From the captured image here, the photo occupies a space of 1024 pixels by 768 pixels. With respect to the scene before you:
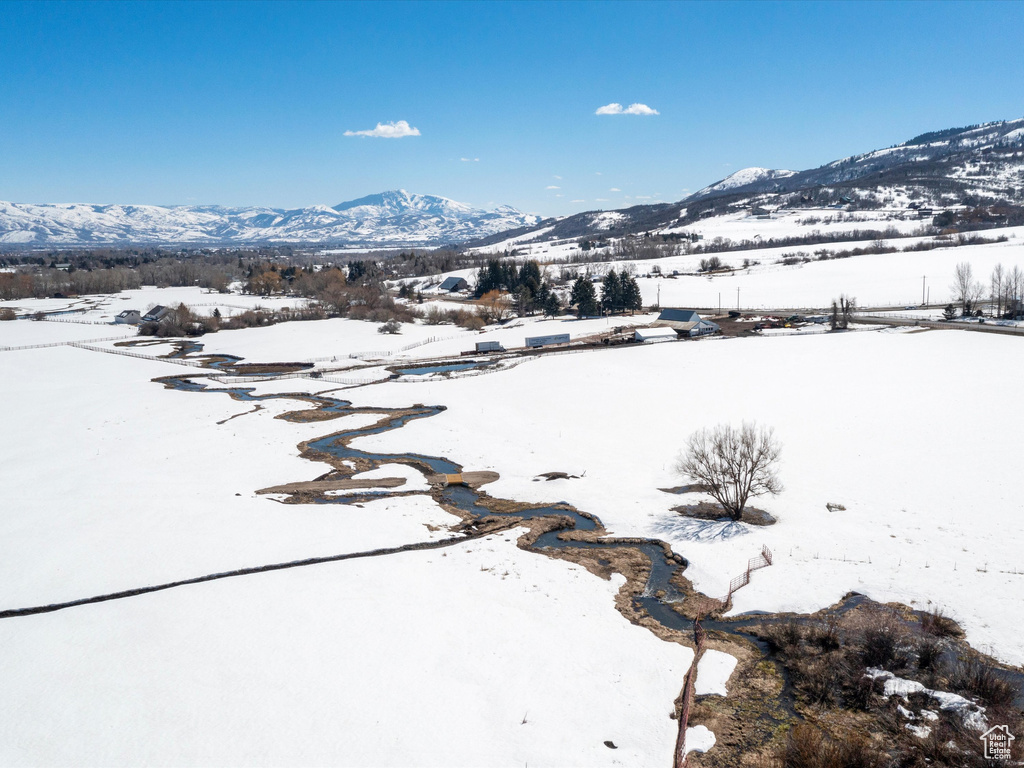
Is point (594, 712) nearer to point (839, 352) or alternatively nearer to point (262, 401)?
point (262, 401)

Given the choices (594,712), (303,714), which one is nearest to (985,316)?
(594,712)

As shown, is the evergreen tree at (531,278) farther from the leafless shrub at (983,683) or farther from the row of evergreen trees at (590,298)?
the leafless shrub at (983,683)

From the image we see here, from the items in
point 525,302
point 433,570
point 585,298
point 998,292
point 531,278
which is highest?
point 531,278

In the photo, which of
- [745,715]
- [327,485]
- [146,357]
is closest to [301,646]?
[745,715]

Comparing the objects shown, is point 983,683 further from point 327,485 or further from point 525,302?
point 525,302

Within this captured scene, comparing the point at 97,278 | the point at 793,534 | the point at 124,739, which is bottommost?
the point at 793,534

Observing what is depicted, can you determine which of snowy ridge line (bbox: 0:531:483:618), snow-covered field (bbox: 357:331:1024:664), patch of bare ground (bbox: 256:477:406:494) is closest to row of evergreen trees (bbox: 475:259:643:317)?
snow-covered field (bbox: 357:331:1024:664)

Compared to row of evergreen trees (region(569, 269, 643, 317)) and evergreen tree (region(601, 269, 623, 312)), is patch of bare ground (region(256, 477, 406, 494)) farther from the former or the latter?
evergreen tree (region(601, 269, 623, 312))

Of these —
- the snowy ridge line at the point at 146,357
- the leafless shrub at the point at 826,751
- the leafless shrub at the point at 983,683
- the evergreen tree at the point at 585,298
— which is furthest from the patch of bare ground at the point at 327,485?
the evergreen tree at the point at 585,298
